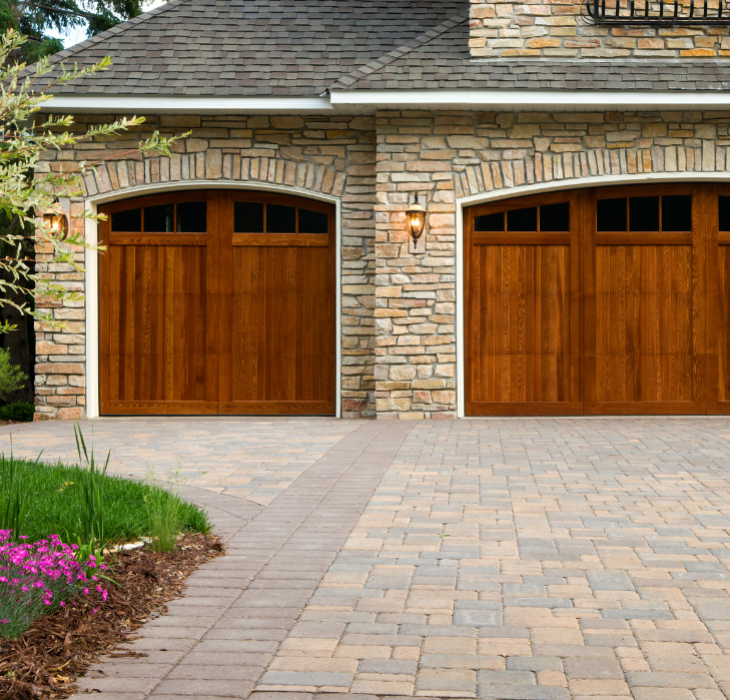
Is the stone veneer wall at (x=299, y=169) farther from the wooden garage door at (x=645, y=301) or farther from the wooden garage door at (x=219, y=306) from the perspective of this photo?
the wooden garage door at (x=645, y=301)

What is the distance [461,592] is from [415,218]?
7.78m

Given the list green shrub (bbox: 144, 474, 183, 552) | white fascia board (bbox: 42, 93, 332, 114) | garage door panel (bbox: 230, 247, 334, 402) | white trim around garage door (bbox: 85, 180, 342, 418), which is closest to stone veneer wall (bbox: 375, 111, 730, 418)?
white trim around garage door (bbox: 85, 180, 342, 418)

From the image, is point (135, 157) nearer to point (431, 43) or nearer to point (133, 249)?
point (133, 249)

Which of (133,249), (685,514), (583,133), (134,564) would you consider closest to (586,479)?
(685,514)

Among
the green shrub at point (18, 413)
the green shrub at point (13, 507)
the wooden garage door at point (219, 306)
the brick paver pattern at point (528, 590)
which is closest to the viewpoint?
the brick paver pattern at point (528, 590)

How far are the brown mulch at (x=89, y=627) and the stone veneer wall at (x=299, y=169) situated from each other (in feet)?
24.5

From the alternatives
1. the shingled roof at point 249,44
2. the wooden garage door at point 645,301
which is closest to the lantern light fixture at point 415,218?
the shingled roof at point 249,44

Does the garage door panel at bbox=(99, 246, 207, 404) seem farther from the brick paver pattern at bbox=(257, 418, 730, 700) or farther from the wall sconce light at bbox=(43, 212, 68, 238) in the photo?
the brick paver pattern at bbox=(257, 418, 730, 700)

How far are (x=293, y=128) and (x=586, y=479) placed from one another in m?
6.74

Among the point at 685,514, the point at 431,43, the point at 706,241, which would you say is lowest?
the point at 685,514

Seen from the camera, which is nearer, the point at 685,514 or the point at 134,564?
the point at 134,564

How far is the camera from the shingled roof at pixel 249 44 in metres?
11.8

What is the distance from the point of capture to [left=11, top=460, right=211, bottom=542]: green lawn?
4.61 meters

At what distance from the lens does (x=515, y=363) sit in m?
12.0
